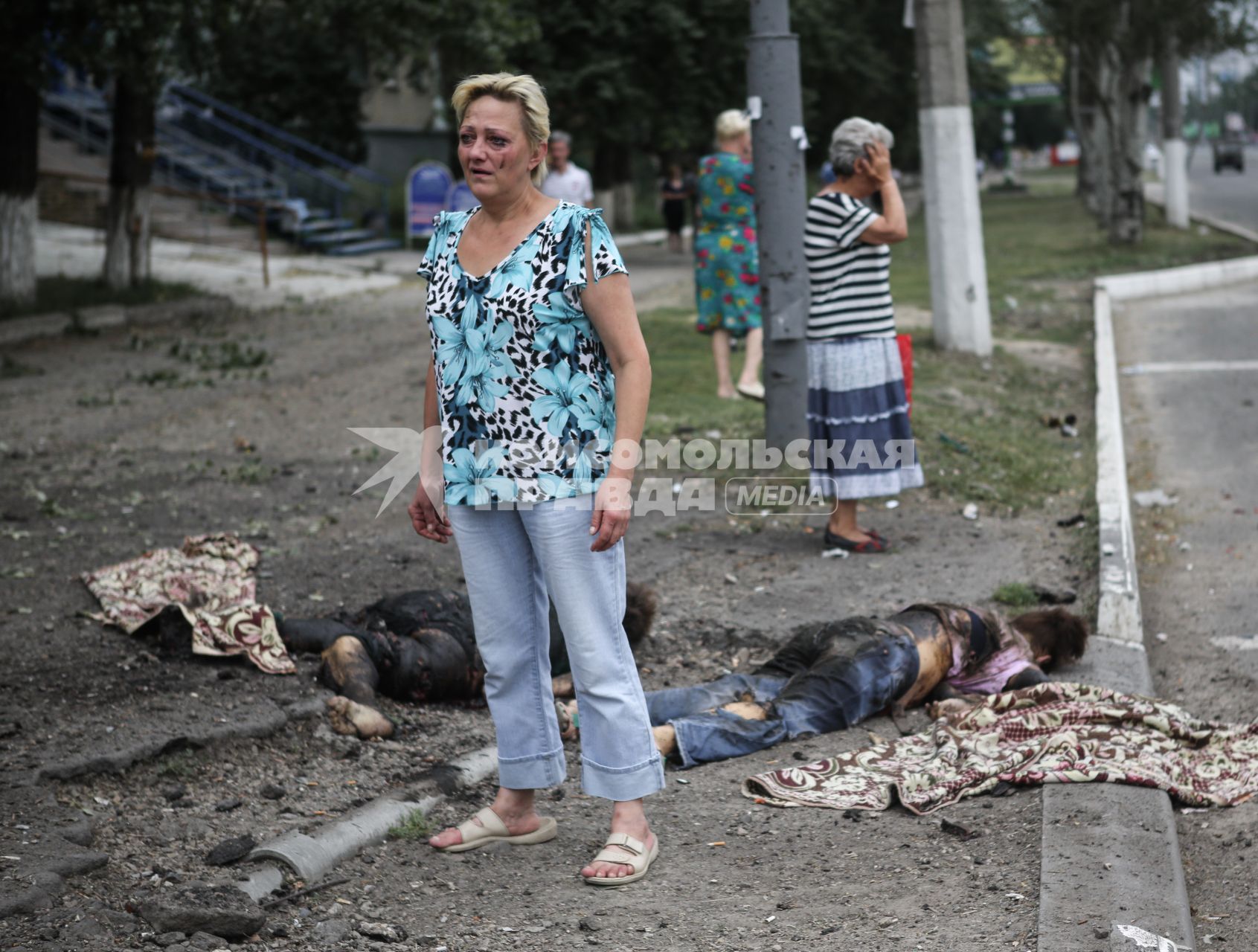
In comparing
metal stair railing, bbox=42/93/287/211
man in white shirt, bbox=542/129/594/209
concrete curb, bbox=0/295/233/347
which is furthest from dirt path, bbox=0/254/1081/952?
metal stair railing, bbox=42/93/287/211

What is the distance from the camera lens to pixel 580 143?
25.8 meters

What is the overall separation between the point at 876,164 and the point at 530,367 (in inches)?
140

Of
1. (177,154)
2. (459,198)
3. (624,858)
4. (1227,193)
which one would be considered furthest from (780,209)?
(1227,193)

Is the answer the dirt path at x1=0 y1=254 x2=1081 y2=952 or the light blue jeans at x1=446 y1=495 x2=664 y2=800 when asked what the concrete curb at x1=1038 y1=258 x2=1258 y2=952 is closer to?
the dirt path at x1=0 y1=254 x2=1081 y2=952

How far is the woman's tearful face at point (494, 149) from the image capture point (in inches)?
136

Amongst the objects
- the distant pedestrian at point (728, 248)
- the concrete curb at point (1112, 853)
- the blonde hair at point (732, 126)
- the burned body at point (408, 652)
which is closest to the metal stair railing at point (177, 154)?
the distant pedestrian at point (728, 248)

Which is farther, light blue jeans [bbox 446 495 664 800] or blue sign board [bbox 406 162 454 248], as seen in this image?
blue sign board [bbox 406 162 454 248]

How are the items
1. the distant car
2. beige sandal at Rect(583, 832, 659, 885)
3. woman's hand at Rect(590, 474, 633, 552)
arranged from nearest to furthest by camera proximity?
1. woman's hand at Rect(590, 474, 633, 552)
2. beige sandal at Rect(583, 832, 659, 885)
3. the distant car

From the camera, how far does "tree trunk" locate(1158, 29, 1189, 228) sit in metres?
29.9

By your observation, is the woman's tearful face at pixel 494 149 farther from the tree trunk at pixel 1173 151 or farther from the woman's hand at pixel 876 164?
the tree trunk at pixel 1173 151

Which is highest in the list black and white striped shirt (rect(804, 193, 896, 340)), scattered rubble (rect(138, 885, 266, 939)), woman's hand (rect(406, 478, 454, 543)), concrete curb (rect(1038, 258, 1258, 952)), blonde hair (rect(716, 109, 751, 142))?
blonde hair (rect(716, 109, 751, 142))

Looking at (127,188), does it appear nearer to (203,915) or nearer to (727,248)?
(727,248)

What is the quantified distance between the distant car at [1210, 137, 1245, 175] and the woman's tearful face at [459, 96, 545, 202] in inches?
2832

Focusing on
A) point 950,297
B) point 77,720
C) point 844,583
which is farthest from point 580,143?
point 77,720
